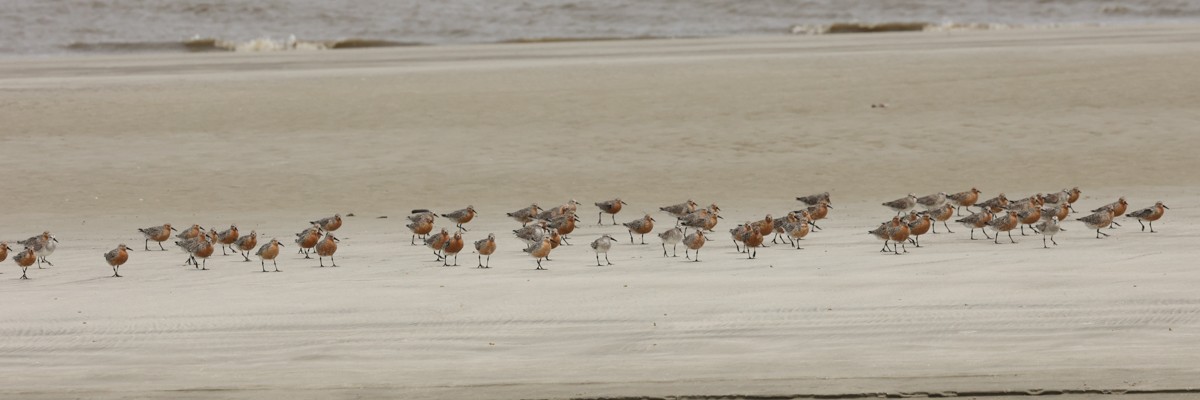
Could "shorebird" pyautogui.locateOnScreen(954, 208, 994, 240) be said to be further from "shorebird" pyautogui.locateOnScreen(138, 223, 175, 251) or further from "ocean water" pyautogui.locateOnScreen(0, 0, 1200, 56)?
"ocean water" pyautogui.locateOnScreen(0, 0, 1200, 56)

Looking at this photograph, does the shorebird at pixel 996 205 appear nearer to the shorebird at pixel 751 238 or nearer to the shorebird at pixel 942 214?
the shorebird at pixel 942 214

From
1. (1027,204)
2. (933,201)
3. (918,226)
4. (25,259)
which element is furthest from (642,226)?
(25,259)

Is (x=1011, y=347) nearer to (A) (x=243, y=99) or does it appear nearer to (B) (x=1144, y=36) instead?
(A) (x=243, y=99)

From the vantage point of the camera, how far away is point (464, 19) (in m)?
44.5

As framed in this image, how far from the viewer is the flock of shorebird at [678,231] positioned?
546 inches

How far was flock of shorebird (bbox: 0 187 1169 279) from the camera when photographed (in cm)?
1388

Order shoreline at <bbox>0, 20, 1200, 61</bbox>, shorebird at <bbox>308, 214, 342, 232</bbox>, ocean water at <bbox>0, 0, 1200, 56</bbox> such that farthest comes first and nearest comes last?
ocean water at <bbox>0, 0, 1200, 56</bbox> < shoreline at <bbox>0, 20, 1200, 61</bbox> < shorebird at <bbox>308, 214, 342, 232</bbox>

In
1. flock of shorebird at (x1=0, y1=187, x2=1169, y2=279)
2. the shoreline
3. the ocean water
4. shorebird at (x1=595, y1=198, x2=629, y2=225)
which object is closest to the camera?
flock of shorebird at (x1=0, y1=187, x2=1169, y2=279)

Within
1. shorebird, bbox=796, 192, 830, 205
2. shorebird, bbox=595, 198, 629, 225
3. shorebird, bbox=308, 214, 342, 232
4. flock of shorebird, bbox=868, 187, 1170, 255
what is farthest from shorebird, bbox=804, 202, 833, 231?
shorebird, bbox=308, 214, 342, 232

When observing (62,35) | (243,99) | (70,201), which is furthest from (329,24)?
(70,201)

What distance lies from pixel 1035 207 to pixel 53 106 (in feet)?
52.6

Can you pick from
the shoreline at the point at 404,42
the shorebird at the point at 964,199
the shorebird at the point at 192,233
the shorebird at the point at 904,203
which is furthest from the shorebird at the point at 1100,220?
the shoreline at the point at 404,42

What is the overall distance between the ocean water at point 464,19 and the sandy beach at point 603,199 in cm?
510

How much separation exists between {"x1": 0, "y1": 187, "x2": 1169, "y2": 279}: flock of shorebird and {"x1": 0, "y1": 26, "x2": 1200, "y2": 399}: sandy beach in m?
→ 0.22
